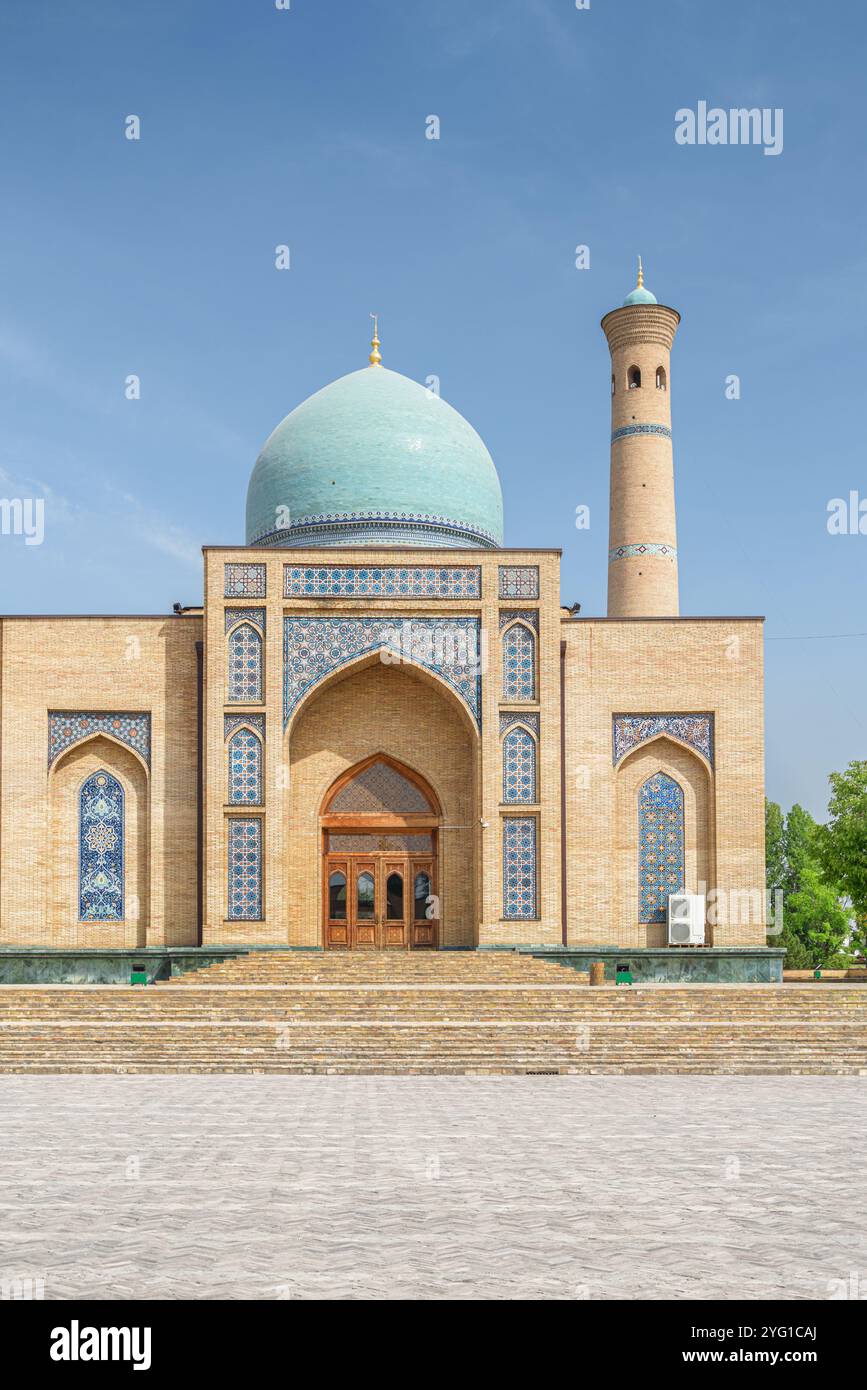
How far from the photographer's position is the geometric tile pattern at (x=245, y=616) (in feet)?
59.3

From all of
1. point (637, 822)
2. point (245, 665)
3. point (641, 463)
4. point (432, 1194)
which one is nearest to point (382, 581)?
point (245, 665)

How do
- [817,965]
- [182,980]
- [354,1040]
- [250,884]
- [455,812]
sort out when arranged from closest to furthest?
1. [354,1040]
2. [182,980]
3. [250,884]
4. [455,812]
5. [817,965]

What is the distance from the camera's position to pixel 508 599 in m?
18.2

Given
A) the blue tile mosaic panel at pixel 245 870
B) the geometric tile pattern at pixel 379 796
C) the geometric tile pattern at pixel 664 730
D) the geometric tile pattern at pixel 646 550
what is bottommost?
the blue tile mosaic panel at pixel 245 870

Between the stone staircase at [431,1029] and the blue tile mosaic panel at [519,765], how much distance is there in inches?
122

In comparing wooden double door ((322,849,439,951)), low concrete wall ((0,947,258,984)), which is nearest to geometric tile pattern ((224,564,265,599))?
wooden double door ((322,849,439,951))

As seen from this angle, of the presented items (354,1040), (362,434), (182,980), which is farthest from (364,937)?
(362,434)

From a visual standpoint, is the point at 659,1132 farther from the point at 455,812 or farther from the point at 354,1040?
the point at 455,812

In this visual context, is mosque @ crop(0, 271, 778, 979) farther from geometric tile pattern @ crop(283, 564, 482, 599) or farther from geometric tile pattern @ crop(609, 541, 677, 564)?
geometric tile pattern @ crop(609, 541, 677, 564)

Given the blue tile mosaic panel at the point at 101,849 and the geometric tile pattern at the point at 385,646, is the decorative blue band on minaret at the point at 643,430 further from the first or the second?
the blue tile mosaic panel at the point at 101,849

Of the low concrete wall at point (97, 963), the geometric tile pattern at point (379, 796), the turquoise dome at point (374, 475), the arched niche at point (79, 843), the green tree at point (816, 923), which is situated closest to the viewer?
the low concrete wall at point (97, 963)

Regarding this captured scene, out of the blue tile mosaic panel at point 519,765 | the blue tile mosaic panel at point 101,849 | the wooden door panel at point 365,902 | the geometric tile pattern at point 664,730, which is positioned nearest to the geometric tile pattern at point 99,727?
the blue tile mosaic panel at point 101,849

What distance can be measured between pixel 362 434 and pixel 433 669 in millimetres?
4918

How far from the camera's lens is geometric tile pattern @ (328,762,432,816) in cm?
1909
